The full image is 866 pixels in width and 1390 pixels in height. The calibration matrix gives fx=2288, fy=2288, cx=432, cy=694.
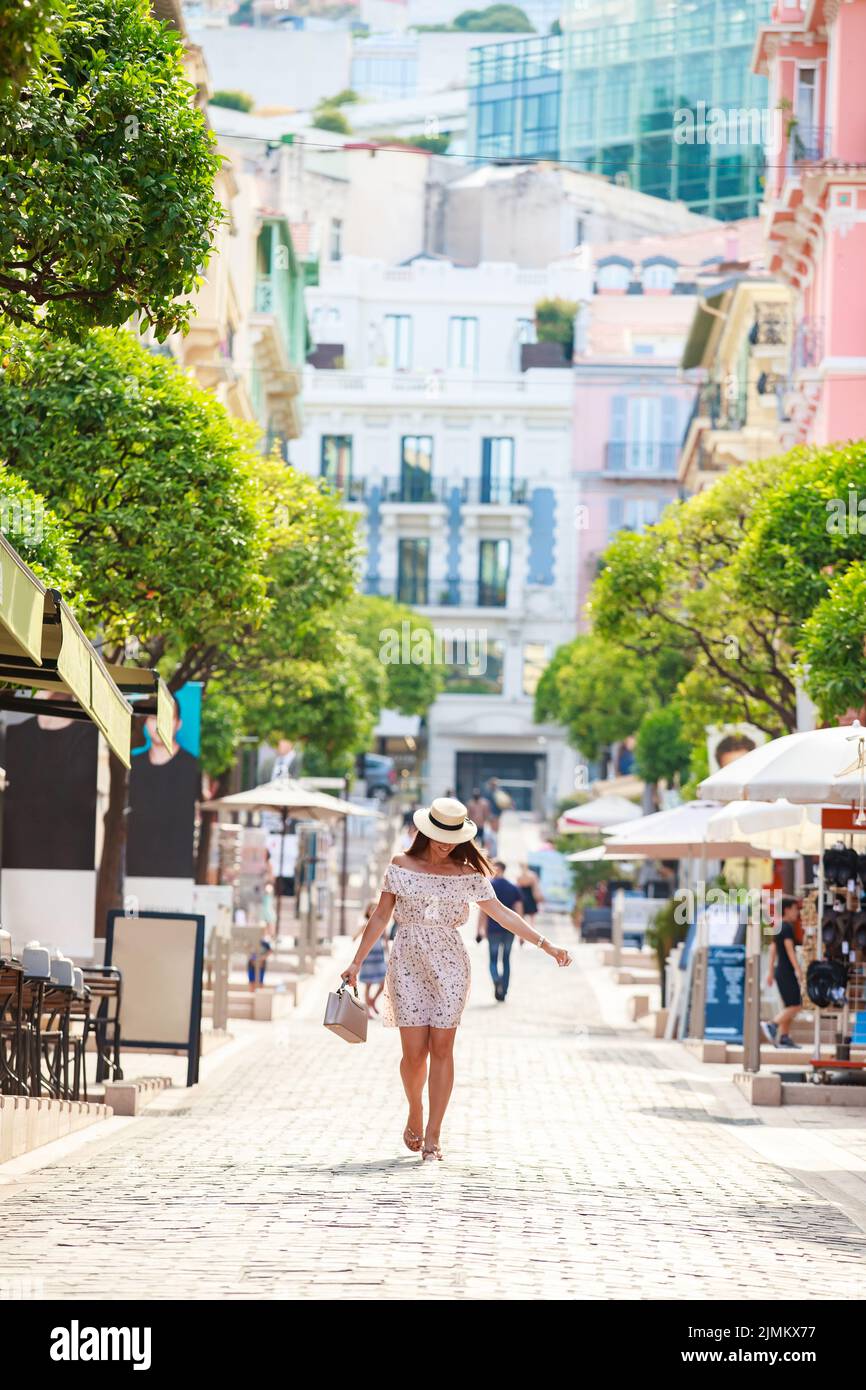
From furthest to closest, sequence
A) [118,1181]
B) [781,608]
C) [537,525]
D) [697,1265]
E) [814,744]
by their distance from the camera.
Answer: [537,525] → [781,608] → [814,744] → [118,1181] → [697,1265]

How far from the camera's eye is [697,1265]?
7445 mm

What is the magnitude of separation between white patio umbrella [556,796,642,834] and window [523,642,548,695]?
34.4 m

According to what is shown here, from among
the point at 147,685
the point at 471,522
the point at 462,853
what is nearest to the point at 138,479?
the point at 147,685

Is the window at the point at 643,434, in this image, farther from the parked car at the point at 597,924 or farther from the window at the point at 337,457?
the parked car at the point at 597,924

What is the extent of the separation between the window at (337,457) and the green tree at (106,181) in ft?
230

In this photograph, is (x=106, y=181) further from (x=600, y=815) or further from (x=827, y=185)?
(x=600, y=815)

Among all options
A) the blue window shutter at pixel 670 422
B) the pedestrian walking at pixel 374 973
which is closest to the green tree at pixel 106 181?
the pedestrian walking at pixel 374 973

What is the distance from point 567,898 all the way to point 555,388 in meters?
35.1

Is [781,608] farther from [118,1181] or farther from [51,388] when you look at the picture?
[118,1181]

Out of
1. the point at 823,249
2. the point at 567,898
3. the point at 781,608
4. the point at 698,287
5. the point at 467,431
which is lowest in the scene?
the point at 567,898

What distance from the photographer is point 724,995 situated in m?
22.0

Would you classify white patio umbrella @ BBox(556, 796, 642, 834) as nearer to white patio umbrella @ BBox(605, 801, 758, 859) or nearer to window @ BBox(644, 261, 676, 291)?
white patio umbrella @ BBox(605, 801, 758, 859)

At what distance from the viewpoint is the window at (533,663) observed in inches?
3162
